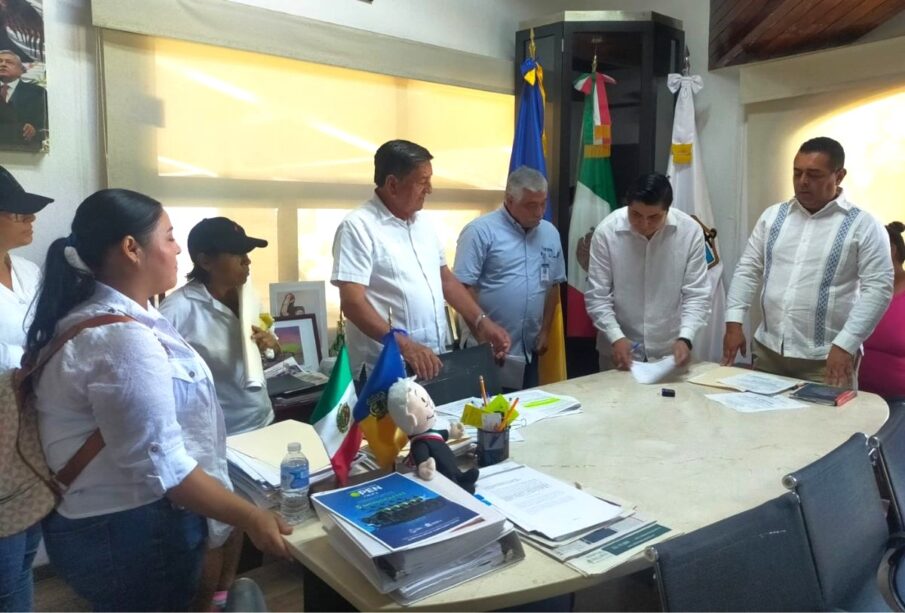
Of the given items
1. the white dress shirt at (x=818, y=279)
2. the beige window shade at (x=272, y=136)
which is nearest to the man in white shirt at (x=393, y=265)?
the beige window shade at (x=272, y=136)

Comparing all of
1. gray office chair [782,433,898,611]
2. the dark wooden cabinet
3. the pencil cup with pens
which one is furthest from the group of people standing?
gray office chair [782,433,898,611]

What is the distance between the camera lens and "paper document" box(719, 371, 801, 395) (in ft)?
7.79

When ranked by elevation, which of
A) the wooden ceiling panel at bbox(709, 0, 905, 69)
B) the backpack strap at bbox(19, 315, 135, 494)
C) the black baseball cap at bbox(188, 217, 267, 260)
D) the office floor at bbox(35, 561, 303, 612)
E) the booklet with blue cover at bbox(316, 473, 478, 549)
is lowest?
the office floor at bbox(35, 561, 303, 612)

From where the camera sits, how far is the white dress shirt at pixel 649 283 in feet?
9.30

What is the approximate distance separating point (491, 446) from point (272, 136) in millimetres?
2132

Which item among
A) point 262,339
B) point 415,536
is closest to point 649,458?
point 415,536

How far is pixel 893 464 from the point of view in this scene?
1706 millimetres

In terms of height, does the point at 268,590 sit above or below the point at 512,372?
below

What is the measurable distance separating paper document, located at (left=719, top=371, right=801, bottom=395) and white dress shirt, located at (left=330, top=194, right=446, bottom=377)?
1.08 m

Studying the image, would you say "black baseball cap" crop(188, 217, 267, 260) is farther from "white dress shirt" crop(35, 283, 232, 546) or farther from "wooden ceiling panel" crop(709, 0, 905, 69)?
"wooden ceiling panel" crop(709, 0, 905, 69)

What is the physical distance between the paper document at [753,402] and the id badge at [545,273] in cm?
102

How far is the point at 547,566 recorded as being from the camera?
3.93ft

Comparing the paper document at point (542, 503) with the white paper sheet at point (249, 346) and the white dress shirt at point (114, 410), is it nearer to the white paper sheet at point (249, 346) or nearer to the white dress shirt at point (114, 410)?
the white dress shirt at point (114, 410)

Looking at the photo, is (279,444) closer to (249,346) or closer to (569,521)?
(249,346)
